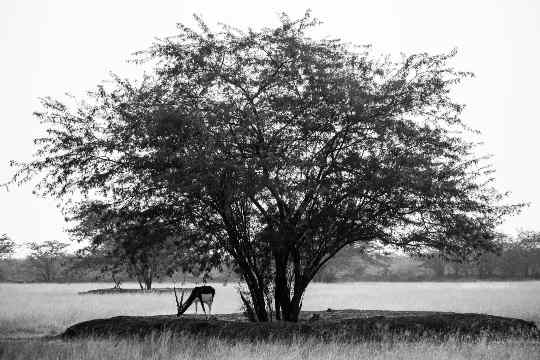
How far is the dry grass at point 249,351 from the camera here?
12.1 metres

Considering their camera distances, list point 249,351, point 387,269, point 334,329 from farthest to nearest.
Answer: point 387,269
point 334,329
point 249,351

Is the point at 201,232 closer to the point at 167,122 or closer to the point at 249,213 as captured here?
the point at 249,213

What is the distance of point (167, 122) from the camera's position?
16250 millimetres

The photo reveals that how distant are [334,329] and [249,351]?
3.76m

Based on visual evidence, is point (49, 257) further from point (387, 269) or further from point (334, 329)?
point (334, 329)

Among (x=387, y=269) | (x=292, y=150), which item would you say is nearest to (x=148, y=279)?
(x=292, y=150)

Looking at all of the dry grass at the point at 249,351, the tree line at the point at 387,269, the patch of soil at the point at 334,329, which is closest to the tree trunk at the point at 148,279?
the tree line at the point at 387,269

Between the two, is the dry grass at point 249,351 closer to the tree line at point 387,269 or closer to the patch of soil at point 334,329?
the patch of soil at point 334,329

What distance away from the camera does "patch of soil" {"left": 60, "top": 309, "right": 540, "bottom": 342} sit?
1534 cm

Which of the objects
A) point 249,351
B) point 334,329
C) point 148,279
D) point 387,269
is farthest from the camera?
point 387,269

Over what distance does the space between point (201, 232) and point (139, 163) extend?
10.3 ft

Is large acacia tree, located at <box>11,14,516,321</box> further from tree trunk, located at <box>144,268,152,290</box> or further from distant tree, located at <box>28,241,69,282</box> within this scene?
distant tree, located at <box>28,241,69,282</box>

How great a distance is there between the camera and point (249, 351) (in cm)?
1288

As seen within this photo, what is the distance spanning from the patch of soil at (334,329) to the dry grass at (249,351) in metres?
0.88
